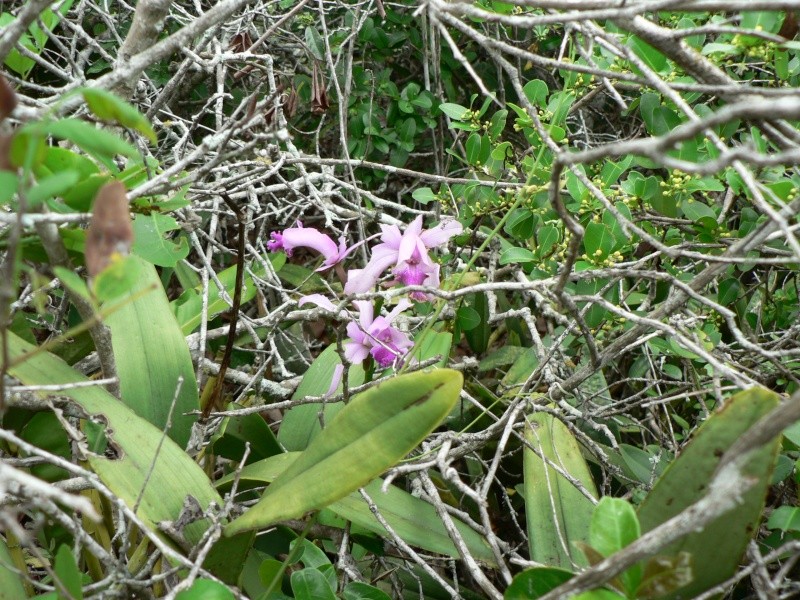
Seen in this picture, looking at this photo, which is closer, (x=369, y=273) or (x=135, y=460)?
(x=135, y=460)

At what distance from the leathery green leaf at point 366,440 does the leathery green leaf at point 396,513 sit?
152mm

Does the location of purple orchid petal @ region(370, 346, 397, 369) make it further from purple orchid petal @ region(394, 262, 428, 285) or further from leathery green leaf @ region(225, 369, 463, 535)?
leathery green leaf @ region(225, 369, 463, 535)

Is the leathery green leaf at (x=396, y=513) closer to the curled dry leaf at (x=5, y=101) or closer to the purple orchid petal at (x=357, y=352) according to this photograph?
the purple orchid petal at (x=357, y=352)

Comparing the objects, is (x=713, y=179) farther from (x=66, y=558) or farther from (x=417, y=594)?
(x=66, y=558)

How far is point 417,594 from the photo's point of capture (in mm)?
1001

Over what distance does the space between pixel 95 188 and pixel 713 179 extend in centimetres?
75

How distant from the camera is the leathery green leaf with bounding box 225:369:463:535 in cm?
68

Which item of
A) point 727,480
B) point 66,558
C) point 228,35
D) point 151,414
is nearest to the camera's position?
point 727,480

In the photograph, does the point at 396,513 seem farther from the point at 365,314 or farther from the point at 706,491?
the point at 706,491

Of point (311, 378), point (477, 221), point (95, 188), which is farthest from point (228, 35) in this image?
point (95, 188)

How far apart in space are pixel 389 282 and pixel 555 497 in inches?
13.0

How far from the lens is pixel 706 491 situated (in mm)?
619

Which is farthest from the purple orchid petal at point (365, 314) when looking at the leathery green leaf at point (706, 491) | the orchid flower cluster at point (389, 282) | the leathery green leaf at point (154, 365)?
the leathery green leaf at point (706, 491)

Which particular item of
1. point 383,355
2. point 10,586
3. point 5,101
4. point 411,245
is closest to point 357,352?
point 383,355
